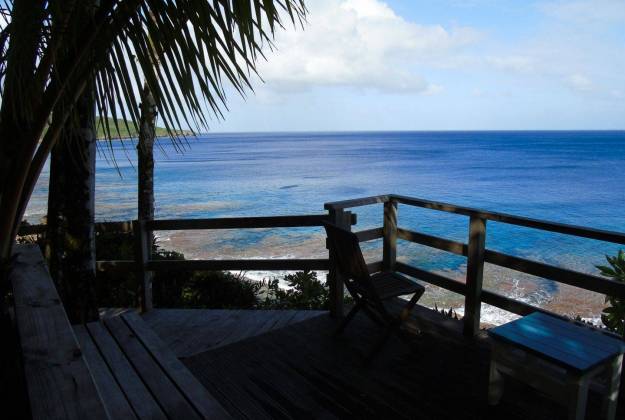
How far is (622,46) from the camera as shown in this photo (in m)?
65.1

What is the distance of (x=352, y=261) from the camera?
3.04 metres

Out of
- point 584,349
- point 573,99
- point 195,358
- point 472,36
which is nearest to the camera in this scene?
point 584,349

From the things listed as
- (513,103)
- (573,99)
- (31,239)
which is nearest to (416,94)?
(513,103)

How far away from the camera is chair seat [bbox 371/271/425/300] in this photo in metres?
3.08

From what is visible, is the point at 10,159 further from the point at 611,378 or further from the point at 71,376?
the point at 611,378

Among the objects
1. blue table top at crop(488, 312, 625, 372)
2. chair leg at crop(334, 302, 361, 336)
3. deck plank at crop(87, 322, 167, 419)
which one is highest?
deck plank at crop(87, 322, 167, 419)

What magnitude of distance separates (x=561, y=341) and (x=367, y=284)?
3.77ft

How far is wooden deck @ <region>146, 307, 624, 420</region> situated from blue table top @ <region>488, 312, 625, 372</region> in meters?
0.47

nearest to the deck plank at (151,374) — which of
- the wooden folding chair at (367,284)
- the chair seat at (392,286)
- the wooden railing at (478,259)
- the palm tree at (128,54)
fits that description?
the palm tree at (128,54)

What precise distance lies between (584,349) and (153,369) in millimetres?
2024

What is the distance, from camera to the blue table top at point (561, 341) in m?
2.11

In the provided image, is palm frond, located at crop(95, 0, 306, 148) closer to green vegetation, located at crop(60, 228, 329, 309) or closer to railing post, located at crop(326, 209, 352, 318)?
railing post, located at crop(326, 209, 352, 318)

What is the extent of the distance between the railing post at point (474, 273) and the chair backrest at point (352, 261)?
0.84m

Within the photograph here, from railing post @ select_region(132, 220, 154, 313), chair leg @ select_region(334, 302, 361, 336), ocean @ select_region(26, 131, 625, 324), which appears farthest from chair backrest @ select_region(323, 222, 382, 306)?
railing post @ select_region(132, 220, 154, 313)
